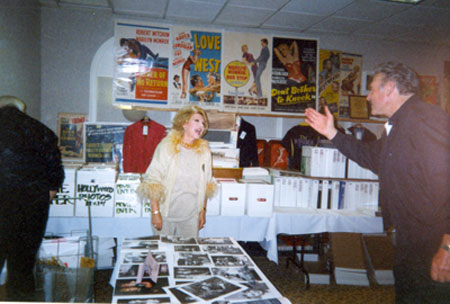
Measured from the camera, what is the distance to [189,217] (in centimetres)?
206

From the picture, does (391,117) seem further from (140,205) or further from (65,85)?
(65,85)

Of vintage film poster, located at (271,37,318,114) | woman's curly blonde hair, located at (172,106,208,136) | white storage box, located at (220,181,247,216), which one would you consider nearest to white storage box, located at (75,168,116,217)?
woman's curly blonde hair, located at (172,106,208,136)

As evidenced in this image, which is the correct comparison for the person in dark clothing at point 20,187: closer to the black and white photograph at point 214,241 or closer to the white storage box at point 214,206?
the black and white photograph at point 214,241

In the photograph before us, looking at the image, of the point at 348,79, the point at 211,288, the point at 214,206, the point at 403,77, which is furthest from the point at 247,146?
the point at 211,288

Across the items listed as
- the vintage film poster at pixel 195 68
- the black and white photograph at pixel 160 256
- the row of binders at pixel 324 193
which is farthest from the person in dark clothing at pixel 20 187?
the vintage film poster at pixel 195 68

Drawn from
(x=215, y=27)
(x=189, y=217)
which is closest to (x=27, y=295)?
(x=189, y=217)

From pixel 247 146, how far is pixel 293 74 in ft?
3.84

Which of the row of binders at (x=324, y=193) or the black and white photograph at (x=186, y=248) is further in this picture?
Answer: the row of binders at (x=324, y=193)

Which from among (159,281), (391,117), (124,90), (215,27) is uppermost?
(215,27)

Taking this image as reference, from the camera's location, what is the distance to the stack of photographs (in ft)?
2.97

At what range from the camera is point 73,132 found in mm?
3711

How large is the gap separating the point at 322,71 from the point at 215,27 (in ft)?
5.28

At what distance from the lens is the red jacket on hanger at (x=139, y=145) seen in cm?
347

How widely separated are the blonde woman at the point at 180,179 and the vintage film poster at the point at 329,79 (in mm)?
2558
